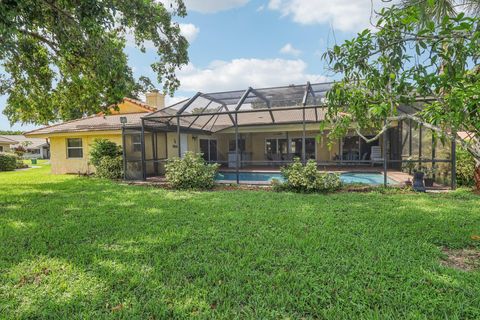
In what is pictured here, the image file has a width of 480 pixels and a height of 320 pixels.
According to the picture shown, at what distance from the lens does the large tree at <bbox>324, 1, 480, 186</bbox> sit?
2379mm

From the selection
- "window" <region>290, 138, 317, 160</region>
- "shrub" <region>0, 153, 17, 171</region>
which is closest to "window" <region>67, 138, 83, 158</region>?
"shrub" <region>0, 153, 17, 171</region>

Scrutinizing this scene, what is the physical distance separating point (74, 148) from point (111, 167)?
16.3 ft

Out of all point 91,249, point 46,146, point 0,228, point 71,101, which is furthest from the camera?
point 46,146

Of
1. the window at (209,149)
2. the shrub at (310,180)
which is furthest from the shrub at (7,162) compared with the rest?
the shrub at (310,180)

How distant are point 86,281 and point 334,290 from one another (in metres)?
2.84

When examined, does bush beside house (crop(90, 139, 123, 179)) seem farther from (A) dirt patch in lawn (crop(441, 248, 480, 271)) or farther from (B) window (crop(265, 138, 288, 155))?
(A) dirt patch in lawn (crop(441, 248, 480, 271))

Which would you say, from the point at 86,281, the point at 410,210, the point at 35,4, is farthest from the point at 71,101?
the point at 410,210

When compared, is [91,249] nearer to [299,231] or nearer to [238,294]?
[238,294]

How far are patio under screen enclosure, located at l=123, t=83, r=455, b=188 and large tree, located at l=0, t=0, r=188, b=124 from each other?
240cm

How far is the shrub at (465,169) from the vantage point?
29.2 ft

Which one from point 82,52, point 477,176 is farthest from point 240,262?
point 477,176

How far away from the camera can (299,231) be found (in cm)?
479

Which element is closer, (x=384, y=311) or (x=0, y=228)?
(x=384, y=311)

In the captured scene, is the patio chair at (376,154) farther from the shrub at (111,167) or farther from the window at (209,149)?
the shrub at (111,167)
